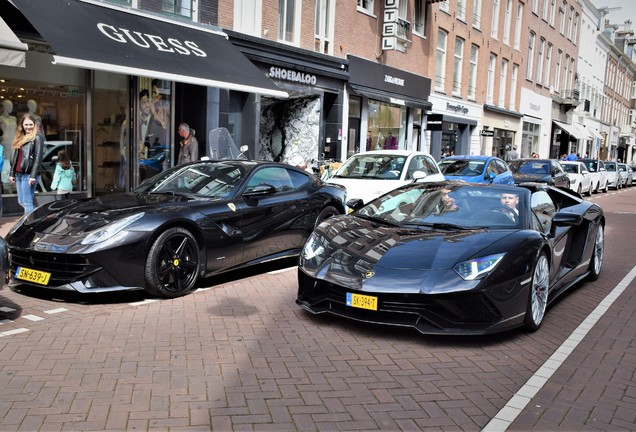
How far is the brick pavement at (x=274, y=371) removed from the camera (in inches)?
138

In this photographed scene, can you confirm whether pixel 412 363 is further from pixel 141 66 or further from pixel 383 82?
pixel 383 82

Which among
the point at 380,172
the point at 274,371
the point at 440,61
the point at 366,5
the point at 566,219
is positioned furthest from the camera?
the point at 440,61

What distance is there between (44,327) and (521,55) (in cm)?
3560

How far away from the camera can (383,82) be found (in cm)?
2173

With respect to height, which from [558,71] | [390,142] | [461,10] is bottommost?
[390,142]

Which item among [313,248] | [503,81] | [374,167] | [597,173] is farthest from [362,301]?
[503,81]

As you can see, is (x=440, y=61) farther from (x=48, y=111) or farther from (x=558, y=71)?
(x=558, y=71)

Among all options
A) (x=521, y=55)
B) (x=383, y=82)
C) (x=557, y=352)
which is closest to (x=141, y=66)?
(x=557, y=352)

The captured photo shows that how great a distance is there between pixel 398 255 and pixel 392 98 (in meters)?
17.9

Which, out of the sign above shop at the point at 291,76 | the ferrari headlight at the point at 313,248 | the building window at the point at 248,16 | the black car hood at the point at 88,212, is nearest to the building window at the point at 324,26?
the sign above shop at the point at 291,76

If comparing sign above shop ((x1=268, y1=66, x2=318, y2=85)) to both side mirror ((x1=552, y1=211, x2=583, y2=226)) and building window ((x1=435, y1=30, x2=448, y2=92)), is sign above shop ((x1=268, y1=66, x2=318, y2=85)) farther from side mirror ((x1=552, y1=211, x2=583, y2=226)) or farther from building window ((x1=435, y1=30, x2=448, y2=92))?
side mirror ((x1=552, y1=211, x2=583, y2=226))

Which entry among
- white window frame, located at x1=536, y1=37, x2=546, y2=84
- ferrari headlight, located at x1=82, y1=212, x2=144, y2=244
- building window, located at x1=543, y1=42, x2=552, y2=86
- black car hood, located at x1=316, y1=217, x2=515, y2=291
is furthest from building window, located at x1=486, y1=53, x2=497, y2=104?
ferrari headlight, located at x1=82, y1=212, x2=144, y2=244

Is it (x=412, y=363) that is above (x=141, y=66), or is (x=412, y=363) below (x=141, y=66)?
below

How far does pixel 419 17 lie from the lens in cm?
2430
